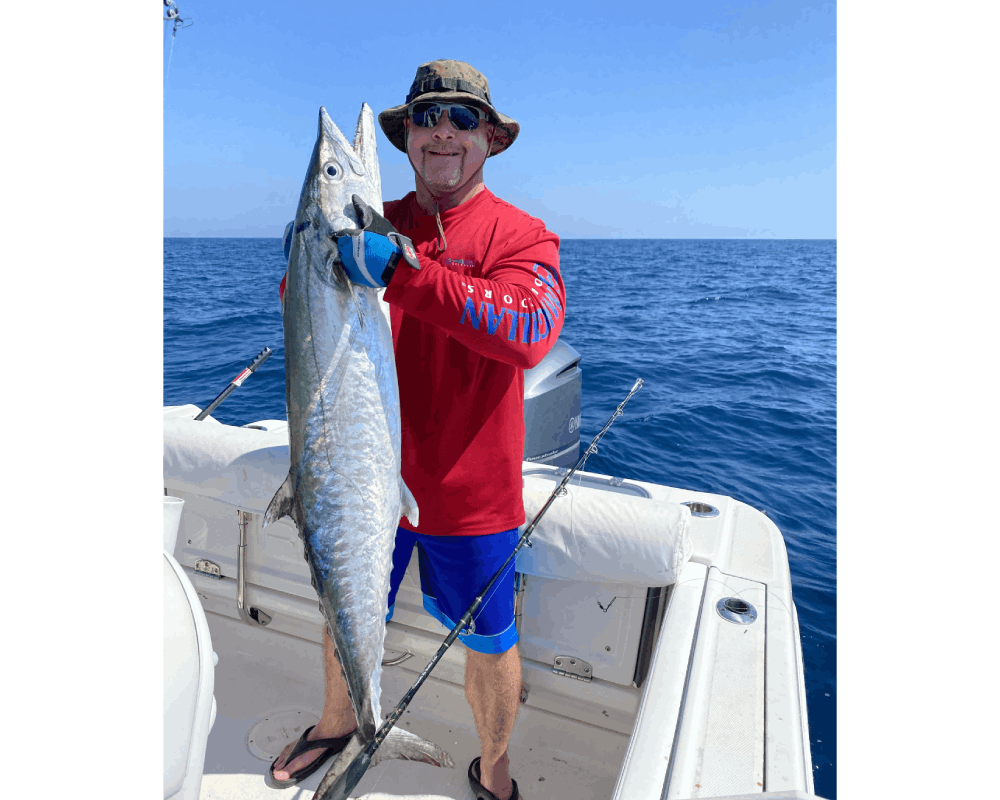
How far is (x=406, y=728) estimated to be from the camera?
2.28 m

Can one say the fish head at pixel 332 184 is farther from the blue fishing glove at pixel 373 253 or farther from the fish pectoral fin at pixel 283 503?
the fish pectoral fin at pixel 283 503

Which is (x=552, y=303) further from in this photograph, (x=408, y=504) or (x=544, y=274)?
(x=408, y=504)

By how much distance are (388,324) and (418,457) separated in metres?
0.42

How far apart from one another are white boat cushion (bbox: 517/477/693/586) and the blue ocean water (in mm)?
1291

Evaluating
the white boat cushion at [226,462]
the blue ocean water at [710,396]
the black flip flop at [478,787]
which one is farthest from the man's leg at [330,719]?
the blue ocean water at [710,396]

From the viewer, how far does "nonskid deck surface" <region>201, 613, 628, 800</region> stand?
204cm

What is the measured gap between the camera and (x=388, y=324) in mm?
1552

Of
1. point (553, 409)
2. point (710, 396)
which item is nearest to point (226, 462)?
point (553, 409)

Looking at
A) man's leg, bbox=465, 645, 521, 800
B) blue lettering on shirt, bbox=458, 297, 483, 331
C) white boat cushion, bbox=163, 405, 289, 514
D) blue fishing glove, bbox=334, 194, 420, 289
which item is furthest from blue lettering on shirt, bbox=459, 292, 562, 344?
white boat cushion, bbox=163, 405, 289, 514

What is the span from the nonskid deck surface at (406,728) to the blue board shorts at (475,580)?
1.85 feet

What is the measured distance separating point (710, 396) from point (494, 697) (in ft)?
27.2

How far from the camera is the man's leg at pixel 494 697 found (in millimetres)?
1810
